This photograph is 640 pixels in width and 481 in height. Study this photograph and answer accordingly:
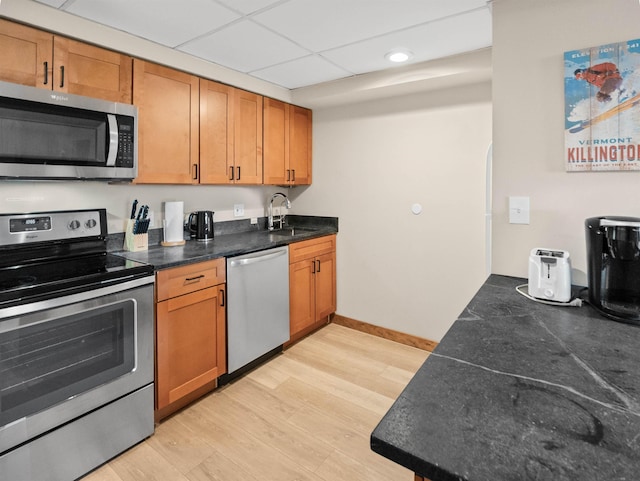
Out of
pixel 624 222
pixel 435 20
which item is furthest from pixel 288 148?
pixel 624 222

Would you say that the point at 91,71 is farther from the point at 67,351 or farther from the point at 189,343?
the point at 189,343

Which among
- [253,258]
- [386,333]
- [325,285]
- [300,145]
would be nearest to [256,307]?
[253,258]

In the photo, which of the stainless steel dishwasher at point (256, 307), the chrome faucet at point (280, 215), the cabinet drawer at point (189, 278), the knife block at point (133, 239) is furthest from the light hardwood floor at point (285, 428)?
the chrome faucet at point (280, 215)

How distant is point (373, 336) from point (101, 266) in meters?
2.35

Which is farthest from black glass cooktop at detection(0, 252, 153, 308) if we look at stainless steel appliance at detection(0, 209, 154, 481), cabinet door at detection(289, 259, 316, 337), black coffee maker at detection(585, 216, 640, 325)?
black coffee maker at detection(585, 216, 640, 325)

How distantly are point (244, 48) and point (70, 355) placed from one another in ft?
6.62

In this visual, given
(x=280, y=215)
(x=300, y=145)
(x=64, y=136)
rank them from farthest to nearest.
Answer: (x=280, y=215) < (x=300, y=145) < (x=64, y=136)

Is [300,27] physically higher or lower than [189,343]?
higher

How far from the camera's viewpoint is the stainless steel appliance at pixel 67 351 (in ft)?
4.65

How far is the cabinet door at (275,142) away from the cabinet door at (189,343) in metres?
1.30

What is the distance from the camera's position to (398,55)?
7.91ft

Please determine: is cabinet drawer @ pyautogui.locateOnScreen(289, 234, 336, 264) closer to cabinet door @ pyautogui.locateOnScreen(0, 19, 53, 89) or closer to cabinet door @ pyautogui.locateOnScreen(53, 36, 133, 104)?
cabinet door @ pyautogui.locateOnScreen(53, 36, 133, 104)

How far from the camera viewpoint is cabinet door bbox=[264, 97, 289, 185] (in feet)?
10.2

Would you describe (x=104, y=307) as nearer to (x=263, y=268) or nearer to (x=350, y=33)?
(x=263, y=268)
